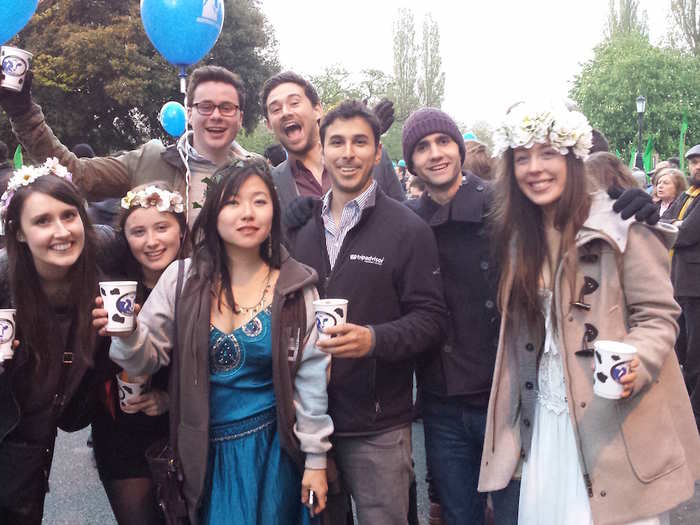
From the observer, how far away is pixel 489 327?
269 cm

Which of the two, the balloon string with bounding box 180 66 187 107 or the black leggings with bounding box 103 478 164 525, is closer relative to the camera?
the black leggings with bounding box 103 478 164 525

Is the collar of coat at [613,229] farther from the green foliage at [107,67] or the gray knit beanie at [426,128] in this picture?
the green foliage at [107,67]

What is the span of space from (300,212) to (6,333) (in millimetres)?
1394

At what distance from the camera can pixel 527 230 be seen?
244 cm

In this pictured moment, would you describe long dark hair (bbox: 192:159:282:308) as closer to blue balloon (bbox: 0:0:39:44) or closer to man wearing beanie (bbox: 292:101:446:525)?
man wearing beanie (bbox: 292:101:446:525)

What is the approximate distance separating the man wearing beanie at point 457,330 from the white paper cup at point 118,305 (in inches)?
56.3

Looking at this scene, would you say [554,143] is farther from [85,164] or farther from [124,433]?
[85,164]

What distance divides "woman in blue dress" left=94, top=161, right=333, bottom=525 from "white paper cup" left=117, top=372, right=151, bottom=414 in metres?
0.17

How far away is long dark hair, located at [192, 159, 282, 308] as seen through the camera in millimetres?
2320

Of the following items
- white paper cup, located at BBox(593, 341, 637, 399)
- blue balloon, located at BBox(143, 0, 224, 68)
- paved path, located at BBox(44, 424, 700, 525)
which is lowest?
paved path, located at BBox(44, 424, 700, 525)

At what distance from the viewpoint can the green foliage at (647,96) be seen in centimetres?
2694

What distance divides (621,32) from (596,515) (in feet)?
149

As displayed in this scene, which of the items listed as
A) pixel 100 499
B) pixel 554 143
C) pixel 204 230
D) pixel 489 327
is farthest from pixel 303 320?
pixel 100 499

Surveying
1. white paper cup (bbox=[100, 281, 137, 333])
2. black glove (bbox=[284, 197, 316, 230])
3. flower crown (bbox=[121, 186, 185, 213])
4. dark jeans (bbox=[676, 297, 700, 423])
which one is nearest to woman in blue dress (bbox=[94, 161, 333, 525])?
white paper cup (bbox=[100, 281, 137, 333])
